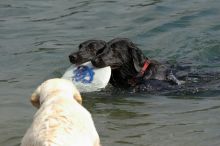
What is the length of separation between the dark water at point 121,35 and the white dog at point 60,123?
136 centimetres

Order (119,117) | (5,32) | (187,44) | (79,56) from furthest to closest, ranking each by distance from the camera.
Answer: (5,32)
(187,44)
(79,56)
(119,117)

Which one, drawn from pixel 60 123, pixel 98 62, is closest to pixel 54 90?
pixel 60 123

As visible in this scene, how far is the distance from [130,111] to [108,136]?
41.1 inches

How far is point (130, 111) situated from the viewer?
6.39 metres

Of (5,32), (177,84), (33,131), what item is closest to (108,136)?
(33,131)

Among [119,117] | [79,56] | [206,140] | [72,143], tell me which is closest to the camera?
[72,143]

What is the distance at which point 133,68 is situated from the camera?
780cm

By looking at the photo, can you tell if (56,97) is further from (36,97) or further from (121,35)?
(121,35)

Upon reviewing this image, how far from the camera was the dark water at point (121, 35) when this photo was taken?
5.55 meters

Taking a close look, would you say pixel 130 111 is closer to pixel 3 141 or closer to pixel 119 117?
pixel 119 117

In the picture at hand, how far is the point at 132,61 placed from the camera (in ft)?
25.5

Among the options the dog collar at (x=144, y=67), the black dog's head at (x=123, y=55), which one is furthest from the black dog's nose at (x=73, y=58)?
the dog collar at (x=144, y=67)

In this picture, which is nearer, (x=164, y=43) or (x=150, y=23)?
(x=164, y=43)

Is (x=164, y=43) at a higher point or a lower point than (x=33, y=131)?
lower
